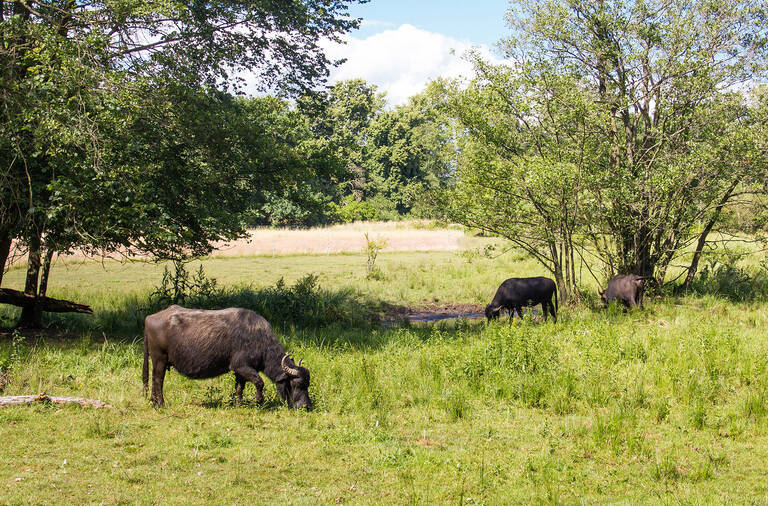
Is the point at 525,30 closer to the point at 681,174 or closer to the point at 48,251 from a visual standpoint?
the point at 681,174

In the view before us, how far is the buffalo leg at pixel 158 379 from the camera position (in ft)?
31.2

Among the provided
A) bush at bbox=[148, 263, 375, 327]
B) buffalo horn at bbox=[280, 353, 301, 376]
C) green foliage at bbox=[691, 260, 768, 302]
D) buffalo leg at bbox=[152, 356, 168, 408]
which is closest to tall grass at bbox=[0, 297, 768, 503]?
buffalo leg at bbox=[152, 356, 168, 408]

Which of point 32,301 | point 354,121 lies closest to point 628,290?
point 32,301

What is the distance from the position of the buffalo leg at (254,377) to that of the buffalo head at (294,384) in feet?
1.03

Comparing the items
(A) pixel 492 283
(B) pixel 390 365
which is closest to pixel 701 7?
(A) pixel 492 283

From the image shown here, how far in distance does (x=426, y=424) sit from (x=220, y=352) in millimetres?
3364

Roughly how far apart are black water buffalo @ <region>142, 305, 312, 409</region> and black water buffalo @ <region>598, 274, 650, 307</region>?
1168 centimetres

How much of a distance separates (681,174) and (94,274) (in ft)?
79.2

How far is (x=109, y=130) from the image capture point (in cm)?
1238

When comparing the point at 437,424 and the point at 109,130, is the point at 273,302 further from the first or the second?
the point at 437,424

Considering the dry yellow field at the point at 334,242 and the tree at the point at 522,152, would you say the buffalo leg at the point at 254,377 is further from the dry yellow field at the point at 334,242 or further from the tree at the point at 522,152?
the dry yellow field at the point at 334,242

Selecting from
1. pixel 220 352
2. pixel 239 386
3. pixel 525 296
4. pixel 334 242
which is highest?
pixel 334 242

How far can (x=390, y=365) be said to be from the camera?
12219 millimetres

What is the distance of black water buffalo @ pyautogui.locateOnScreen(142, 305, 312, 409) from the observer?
9.55 m
